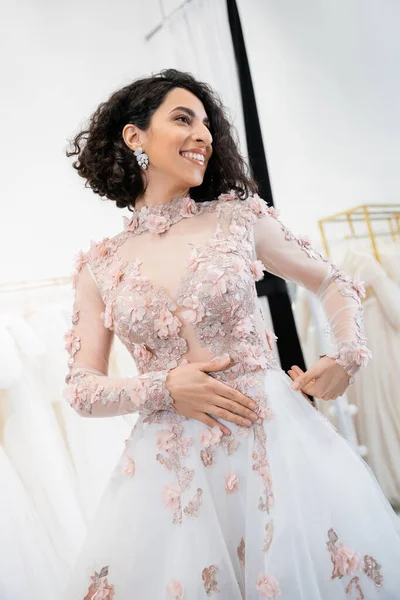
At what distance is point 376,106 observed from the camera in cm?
257

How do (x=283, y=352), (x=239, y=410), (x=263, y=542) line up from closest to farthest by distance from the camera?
(x=263, y=542)
(x=239, y=410)
(x=283, y=352)

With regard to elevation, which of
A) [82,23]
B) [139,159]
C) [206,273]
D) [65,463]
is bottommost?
[65,463]

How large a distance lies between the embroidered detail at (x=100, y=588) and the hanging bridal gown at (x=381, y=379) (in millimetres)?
1426

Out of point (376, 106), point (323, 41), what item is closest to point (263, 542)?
point (376, 106)

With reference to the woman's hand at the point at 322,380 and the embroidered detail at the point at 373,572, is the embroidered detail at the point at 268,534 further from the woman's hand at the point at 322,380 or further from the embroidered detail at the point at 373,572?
the woman's hand at the point at 322,380

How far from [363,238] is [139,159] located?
125 centimetres

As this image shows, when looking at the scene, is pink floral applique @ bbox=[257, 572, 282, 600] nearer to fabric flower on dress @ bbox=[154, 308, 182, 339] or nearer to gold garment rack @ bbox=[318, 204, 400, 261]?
fabric flower on dress @ bbox=[154, 308, 182, 339]

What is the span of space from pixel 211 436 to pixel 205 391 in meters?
0.11

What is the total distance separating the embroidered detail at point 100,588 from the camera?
1.28 metres

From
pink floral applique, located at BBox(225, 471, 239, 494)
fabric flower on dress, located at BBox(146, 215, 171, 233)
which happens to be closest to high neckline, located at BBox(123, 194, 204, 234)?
fabric flower on dress, located at BBox(146, 215, 171, 233)

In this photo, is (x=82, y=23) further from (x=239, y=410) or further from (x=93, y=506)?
(x=239, y=410)

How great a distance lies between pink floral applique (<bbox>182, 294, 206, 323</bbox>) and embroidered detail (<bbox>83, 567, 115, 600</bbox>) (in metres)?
0.55

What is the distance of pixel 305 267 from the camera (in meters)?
1.54

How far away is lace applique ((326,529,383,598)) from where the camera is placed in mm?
1170
